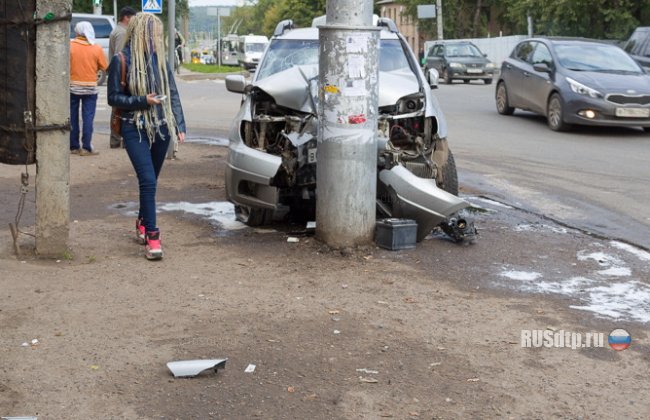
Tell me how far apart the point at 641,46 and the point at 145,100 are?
18.4 meters

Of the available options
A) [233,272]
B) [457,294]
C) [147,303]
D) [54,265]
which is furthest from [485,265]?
[54,265]

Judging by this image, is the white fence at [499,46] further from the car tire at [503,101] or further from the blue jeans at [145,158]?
the blue jeans at [145,158]

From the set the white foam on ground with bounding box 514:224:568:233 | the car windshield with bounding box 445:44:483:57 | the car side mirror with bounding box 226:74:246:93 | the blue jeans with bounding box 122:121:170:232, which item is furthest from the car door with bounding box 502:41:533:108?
the car windshield with bounding box 445:44:483:57

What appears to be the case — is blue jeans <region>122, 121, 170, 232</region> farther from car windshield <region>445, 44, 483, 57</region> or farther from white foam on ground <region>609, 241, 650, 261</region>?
car windshield <region>445, 44, 483, 57</region>

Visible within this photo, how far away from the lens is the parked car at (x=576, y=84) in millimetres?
16859

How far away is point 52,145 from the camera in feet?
23.9

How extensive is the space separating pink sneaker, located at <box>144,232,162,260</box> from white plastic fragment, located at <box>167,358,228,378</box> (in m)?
2.38

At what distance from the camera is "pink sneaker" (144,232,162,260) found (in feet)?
24.3

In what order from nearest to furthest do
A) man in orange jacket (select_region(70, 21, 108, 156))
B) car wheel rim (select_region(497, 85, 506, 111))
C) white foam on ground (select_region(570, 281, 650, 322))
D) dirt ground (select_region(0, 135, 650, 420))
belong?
1. dirt ground (select_region(0, 135, 650, 420))
2. white foam on ground (select_region(570, 281, 650, 322))
3. man in orange jacket (select_region(70, 21, 108, 156))
4. car wheel rim (select_region(497, 85, 506, 111))

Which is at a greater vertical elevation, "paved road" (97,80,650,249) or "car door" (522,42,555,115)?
"car door" (522,42,555,115)

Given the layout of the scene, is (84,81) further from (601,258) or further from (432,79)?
(601,258)

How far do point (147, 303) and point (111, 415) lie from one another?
1804 mm

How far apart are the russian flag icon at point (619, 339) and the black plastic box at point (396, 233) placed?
89.7 inches

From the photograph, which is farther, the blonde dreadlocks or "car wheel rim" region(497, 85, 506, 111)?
"car wheel rim" region(497, 85, 506, 111)
